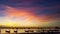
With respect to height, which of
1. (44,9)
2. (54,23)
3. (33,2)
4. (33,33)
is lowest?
(33,33)

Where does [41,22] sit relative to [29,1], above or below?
below

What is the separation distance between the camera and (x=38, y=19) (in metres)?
2.11

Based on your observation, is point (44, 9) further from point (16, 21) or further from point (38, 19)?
point (16, 21)

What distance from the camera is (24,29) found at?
2.11 m

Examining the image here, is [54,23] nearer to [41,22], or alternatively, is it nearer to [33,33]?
[41,22]

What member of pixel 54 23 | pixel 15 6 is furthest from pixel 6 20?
pixel 54 23

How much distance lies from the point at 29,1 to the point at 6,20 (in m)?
0.58

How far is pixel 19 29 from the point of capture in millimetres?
2105

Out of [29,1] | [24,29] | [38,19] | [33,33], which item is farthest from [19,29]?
[29,1]

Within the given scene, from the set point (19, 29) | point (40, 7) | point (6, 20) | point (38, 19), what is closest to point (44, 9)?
point (40, 7)

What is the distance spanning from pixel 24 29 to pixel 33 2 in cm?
56

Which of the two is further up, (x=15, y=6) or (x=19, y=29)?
(x=15, y=6)

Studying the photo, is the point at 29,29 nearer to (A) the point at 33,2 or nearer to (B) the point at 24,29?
(B) the point at 24,29

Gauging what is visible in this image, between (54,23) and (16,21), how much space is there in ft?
2.45
